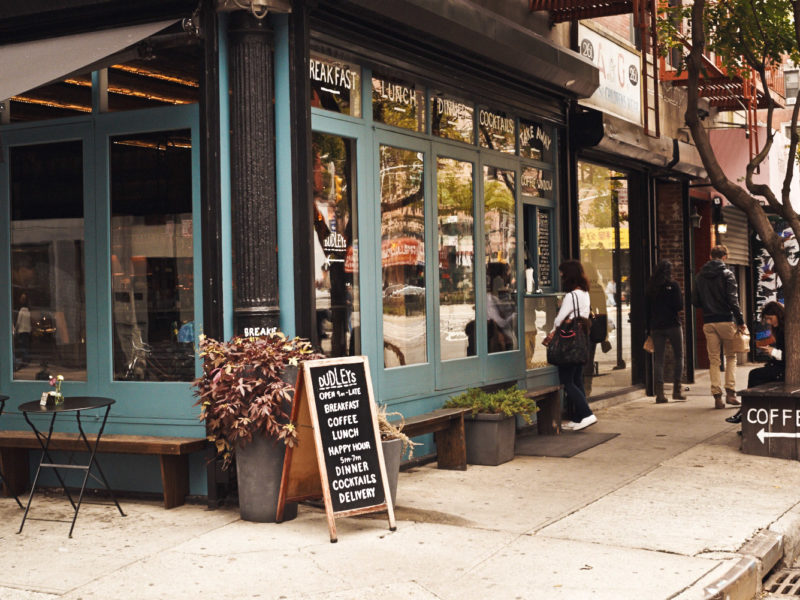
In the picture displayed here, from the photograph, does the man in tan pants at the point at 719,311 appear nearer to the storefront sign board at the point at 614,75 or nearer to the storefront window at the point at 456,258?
the storefront sign board at the point at 614,75

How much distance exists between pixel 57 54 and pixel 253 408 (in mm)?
2914

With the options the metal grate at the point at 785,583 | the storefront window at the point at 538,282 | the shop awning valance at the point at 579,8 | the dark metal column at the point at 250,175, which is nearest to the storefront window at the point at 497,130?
the storefront window at the point at 538,282

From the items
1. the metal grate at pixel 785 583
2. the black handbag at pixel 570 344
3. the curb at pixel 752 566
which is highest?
the black handbag at pixel 570 344

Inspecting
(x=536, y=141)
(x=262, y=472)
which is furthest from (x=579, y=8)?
(x=262, y=472)

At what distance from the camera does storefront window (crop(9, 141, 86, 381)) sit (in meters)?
7.98

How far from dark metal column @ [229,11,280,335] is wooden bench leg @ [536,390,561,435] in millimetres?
4288

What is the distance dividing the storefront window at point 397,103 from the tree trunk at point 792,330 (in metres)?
3.94

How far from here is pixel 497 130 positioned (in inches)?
424

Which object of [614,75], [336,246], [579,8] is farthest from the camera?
[614,75]

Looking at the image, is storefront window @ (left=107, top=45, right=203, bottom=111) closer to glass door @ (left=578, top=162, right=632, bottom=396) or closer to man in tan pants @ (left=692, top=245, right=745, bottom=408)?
glass door @ (left=578, top=162, right=632, bottom=396)

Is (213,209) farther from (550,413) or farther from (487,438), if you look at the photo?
(550,413)

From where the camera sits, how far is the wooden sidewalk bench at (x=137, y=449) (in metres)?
7.05

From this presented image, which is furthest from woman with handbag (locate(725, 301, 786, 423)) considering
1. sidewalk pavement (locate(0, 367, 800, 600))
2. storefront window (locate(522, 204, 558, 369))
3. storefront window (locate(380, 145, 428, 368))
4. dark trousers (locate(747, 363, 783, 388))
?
storefront window (locate(380, 145, 428, 368))

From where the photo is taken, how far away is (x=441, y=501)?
24.6ft
